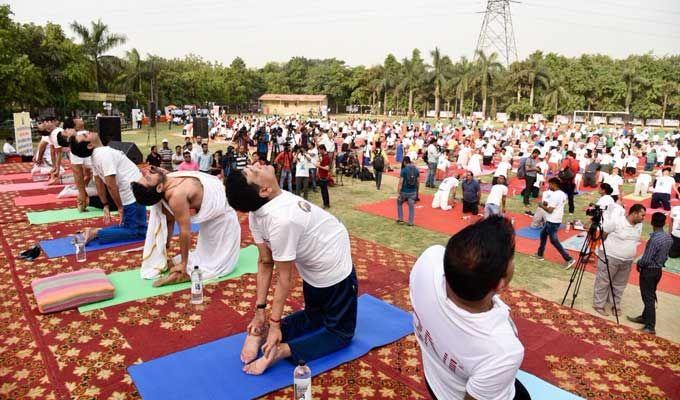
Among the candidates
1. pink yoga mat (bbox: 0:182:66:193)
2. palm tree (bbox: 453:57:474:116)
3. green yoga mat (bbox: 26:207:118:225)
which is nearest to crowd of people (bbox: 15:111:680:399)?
A: green yoga mat (bbox: 26:207:118:225)

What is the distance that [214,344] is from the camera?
3.88 metres

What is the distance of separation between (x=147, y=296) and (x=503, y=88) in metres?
46.8

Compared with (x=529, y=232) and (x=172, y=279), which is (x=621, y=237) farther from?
(x=172, y=279)

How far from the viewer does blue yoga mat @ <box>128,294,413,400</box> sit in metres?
3.23

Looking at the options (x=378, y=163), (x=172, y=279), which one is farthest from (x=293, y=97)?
(x=172, y=279)

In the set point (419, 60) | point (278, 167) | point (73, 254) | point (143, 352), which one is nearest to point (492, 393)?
point (143, 352)

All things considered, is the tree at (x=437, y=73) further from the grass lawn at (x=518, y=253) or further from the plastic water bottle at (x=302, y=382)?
the plastic water bottle at (x=302, y=382)

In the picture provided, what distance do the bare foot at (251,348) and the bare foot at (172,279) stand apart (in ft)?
6.17

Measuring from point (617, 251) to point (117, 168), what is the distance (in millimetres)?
6244

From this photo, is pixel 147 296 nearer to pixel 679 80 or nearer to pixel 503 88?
pixel 503 88

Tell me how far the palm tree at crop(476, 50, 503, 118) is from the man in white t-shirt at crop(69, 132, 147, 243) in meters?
43.5

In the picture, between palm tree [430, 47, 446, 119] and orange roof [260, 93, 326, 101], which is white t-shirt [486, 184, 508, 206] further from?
orange roof [260, 93, 326, 101]

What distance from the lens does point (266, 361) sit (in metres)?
3.43

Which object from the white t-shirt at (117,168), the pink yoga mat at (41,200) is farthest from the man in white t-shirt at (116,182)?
the pink yoga mat at (41,200)
